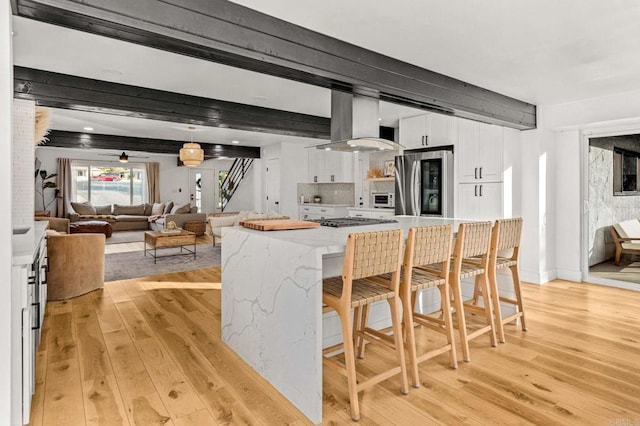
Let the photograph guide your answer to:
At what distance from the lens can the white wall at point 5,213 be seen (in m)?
1.63

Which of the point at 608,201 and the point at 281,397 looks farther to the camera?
the point at 608,201

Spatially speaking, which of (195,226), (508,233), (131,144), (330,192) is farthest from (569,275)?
(131,144)

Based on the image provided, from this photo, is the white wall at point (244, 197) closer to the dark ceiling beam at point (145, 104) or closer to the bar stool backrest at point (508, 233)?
the dark ceiling beam at point (145, 104)

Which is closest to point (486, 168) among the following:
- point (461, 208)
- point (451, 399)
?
point (461, 208)

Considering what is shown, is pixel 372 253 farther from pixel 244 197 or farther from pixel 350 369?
pixel 244 197

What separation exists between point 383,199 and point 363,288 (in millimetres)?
4573

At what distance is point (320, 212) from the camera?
26.7ft

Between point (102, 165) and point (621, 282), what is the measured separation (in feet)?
41.8

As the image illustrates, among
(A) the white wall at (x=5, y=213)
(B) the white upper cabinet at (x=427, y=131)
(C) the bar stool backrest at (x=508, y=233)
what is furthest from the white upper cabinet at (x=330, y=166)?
(A) the white wall at (x=5, y=213)

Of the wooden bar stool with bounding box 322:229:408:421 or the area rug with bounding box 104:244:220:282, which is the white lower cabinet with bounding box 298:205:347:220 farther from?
the wooden bar stool with bounding box 322:229:408:421

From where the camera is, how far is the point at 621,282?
4.74 m

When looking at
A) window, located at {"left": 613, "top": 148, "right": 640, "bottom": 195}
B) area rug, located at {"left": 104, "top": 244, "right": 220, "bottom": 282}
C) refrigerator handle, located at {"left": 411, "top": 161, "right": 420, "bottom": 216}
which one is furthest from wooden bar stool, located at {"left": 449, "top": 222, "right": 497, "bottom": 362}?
area rug, located at {"left": 104, "top": 244, "right": 220, "bottom": 282}

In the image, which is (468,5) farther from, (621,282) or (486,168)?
(621,282)

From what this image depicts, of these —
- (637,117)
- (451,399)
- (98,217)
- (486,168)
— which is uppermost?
(637,117)
